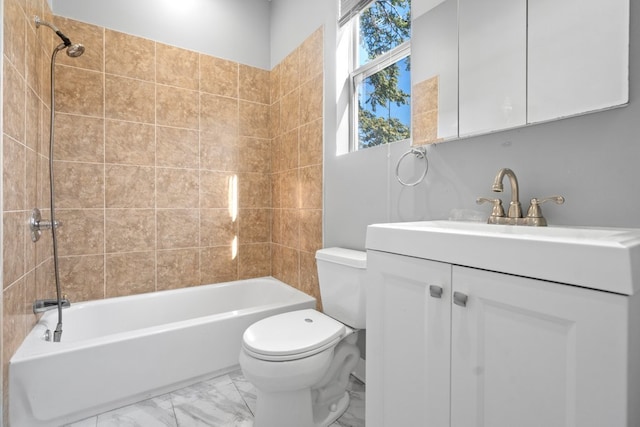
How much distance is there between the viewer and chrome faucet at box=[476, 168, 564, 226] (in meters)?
0.97

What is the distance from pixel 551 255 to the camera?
0.61 m

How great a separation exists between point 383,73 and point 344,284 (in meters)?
1.23

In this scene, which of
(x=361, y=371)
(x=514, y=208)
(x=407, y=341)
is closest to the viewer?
(x=407, y=341)

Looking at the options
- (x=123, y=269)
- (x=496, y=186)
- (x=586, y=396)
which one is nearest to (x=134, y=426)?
(x=123, y=269)

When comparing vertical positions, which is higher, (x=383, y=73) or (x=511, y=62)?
(x=383, y=73)

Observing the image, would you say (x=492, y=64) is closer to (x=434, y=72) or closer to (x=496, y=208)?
(x=434, y=72)

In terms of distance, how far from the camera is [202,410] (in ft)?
5.05

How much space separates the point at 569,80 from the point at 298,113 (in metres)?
1.67

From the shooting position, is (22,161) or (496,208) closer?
(496,208)

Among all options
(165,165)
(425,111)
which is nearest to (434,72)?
(425,111)

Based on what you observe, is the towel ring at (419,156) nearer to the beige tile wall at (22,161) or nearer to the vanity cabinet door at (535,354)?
the vanity cabinet door at (535,354)

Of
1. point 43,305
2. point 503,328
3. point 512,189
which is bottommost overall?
point 43,305

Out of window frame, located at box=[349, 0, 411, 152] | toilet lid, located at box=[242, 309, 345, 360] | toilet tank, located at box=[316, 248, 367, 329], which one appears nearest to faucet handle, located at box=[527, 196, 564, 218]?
toilet tank, located at box=[316, 248, 367, 329]

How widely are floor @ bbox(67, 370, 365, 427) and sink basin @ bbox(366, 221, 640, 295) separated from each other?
3.55 ft
